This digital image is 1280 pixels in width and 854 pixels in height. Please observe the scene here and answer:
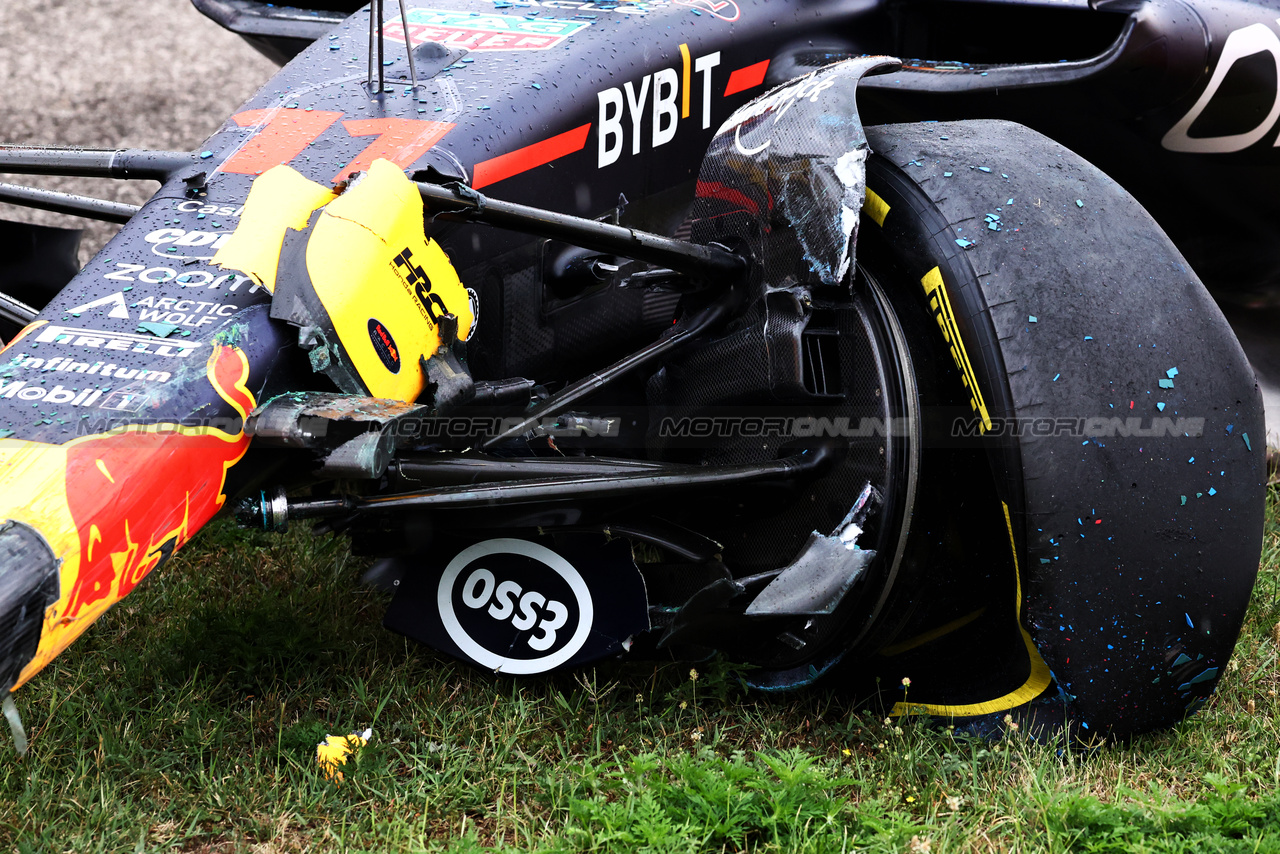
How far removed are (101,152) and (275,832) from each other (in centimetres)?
173

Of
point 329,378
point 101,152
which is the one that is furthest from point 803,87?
point 101,152

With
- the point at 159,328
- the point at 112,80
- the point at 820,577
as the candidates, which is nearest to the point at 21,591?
the point at 159,328

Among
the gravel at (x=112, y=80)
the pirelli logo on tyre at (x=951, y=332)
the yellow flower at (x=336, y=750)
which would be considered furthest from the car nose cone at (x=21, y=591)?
the gravel at (x=112, y=80)

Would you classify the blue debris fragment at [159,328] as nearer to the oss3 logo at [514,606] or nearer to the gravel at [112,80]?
the oss3 logo at [514,606]

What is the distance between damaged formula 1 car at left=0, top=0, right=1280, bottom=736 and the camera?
214 centimetres

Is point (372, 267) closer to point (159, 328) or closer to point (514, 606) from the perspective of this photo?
point (159, 328)

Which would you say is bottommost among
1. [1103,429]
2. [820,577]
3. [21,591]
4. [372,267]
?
[820,577]

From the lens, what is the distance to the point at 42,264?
333 cm

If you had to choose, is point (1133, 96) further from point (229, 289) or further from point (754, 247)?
point (229, 289)

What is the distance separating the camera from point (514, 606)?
269 centimetres

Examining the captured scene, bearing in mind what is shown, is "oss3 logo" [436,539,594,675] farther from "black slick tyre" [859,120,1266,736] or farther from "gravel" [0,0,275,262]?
"gravel" [0,0,275,262]

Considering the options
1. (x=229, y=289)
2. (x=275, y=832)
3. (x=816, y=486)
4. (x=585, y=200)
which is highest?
(x=229, y=289)

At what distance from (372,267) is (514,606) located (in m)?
0.86

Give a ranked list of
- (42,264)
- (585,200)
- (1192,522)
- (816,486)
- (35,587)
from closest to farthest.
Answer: (35,587)
(1192,522)
(816,486)
(585,200)
(42,264)
